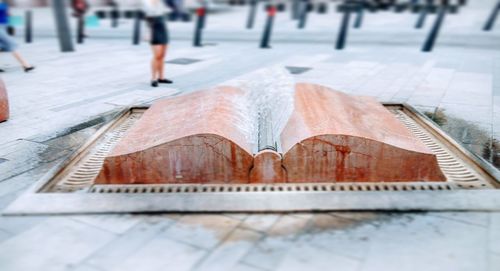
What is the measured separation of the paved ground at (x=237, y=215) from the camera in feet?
9.01

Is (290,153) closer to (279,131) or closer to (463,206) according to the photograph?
(279,131)

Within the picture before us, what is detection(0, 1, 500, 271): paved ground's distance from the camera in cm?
275

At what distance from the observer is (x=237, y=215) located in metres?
3.28

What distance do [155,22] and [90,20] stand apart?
44.0 ft

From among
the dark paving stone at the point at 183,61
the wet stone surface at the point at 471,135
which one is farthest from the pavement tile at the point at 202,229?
the dark paving stone at the point at 183,61

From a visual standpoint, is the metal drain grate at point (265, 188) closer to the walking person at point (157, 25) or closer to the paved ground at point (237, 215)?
the paved ground at point (237, 215)

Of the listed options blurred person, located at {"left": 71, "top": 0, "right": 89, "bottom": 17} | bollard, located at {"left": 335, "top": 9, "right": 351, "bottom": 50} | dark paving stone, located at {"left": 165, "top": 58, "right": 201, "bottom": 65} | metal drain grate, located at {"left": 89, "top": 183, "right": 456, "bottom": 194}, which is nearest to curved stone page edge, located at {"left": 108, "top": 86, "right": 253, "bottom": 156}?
metal drain grate, located at {"left": 89, "top": 183, "right": 456, "bottom": 194}

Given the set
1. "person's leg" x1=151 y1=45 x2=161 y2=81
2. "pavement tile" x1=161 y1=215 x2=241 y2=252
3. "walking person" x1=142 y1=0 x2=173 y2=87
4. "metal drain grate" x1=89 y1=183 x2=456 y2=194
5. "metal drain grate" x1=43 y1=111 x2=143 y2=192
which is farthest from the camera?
"person's leg" x1=151 y1=45 x2=161 y2=81

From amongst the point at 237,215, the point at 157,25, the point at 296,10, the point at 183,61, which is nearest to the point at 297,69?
the point at 183,61

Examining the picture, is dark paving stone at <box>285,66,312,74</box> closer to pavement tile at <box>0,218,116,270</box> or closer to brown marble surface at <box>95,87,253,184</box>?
brown marble surface at <box>95,87,253,184</box>

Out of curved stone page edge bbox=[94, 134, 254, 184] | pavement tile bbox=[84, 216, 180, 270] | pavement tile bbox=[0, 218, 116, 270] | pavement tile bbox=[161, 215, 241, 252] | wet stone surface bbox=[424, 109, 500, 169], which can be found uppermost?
wet stone surface bbox=[424, 109, 500, 169]

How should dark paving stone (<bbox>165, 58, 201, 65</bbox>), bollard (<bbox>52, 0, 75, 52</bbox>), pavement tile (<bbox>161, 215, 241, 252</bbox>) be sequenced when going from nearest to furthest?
pavement tile (<bbox>161, 215, 241, 252</bbox>) → dark paving stone (<bbox>165, 58, 201, 65</bbox>) → bollard (<bbox>52, 0, 75, 52</bbox>)

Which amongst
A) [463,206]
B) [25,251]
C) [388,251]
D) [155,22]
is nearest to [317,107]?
[463,206]

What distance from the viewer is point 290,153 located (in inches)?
147
